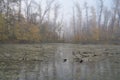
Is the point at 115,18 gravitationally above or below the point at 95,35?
above

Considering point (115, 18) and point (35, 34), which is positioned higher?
point (115, 18)

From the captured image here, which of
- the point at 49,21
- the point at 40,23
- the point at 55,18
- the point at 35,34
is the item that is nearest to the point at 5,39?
the point at 35,34

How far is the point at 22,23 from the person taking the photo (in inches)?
2149

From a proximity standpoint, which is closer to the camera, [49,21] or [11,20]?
[11,20]

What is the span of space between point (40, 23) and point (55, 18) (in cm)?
1117

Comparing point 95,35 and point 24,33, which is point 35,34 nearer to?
point 24,33

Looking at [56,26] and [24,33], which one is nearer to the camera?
[24,33]

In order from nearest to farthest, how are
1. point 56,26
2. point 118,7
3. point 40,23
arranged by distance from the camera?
point 40,23 → point 118,7 → point 56,26

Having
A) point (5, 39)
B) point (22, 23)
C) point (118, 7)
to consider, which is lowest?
point (5, 39)

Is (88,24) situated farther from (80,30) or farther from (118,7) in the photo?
(118,7)

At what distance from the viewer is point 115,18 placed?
69.2 m

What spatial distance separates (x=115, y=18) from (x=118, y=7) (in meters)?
3.50

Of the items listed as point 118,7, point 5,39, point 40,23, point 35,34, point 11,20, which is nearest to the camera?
point 5,39

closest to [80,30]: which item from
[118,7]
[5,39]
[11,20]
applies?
[118,7]
